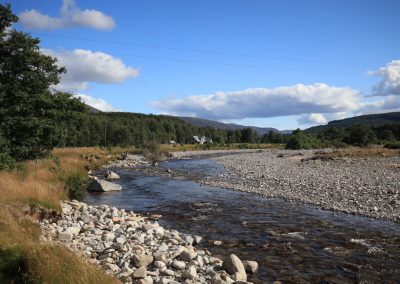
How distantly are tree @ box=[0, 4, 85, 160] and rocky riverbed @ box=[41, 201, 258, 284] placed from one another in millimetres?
9735

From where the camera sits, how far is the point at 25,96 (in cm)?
2453

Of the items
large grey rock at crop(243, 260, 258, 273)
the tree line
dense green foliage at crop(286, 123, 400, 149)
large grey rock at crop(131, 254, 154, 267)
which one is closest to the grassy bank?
large grey rock at crop(131, 254, 154, 267)

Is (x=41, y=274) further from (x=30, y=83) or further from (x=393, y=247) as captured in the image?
(x=30, y=83)

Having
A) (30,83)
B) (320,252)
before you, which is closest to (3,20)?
(30,83)

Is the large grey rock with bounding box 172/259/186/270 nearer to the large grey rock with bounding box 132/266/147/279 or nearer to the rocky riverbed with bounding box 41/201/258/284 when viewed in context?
Answer: the rocky riverbed with bounding box 41/201/258/284

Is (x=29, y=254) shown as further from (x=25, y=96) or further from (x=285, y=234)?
(x=25, y=96)

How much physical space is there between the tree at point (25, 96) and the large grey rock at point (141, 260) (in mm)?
15727

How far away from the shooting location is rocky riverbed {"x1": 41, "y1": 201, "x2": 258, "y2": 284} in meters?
10.7

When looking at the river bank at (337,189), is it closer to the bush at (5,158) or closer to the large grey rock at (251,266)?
the large grey rock at (251,266)

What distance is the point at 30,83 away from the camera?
25.9m

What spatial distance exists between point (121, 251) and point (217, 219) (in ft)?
26.0

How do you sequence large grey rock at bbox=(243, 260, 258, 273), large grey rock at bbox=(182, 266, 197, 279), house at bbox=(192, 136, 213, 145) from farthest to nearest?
house at bbox=(192, 136, 213, 145) → large grey rock at bbox=(243, 260, 258, 273) → large grey rock at bbox=(182, 266, 197, 279)

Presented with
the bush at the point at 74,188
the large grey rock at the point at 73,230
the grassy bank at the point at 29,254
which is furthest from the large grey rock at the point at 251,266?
the bush at the point at 74,188

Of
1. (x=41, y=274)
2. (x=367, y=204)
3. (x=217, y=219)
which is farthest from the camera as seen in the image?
(x=367, y=204)
